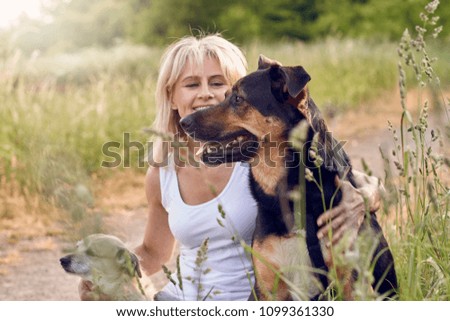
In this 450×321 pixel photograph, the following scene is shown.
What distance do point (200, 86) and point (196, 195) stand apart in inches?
27.2

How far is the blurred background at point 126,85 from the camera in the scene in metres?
2.55

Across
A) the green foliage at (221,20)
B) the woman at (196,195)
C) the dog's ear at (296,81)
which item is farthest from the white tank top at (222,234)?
the green foliage at (221,20)

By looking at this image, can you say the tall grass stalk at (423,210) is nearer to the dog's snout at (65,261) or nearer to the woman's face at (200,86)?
the woman's face at (200,86)

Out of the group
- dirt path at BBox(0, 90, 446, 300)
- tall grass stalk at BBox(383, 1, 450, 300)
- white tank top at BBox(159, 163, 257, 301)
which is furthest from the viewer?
dirt path at BBox(0, 90, 446, 300)

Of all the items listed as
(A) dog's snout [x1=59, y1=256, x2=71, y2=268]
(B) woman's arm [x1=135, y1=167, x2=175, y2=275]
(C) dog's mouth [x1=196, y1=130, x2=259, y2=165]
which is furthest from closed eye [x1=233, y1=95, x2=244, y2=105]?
(A) dog's snout [x1=59, y1=256, x2=71, y2=268]

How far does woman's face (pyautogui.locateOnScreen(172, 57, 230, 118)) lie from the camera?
385 centimetres

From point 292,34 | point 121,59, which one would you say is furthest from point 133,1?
point 292,34

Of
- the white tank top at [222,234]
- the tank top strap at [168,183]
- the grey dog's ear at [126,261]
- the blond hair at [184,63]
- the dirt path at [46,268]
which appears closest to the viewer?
the grey dog's ear at [126,261]

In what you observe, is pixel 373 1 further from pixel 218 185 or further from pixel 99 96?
pixel 218 185

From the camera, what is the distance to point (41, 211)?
6.69 m

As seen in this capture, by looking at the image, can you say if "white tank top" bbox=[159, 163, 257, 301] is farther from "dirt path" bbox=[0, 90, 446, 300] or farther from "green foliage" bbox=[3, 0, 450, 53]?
"green foliage" bbox=[3, 0, 450, 53]

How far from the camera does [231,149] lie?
3168mm

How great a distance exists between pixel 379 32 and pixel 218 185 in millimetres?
14938

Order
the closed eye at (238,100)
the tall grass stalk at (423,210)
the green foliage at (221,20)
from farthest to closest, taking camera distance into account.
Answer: the green foliage at (221,20) → the closed eye at (238,100) → the tall grass stalk at (423,210)
